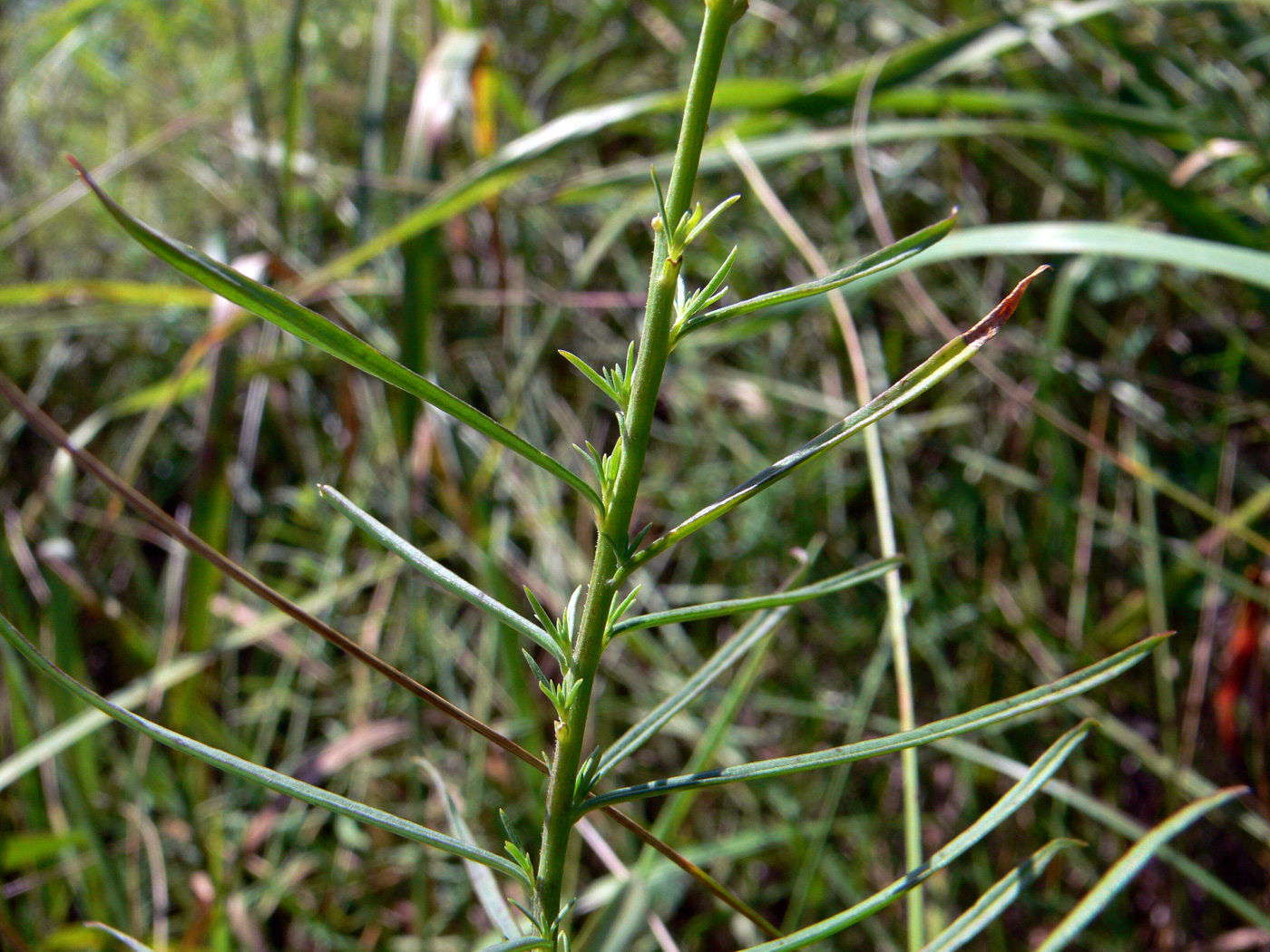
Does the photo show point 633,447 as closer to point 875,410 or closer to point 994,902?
point 875,410

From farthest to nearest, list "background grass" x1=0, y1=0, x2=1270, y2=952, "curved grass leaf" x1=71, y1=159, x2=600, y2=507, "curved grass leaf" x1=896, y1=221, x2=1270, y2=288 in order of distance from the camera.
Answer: "background grass" x1=0, y1=0, x2=1270, y2=952, "curved grass leaf" x1=896, y1=221, x2=1270, y2=288, "curved grass leaf" x1=71, y1=159, x2=600, y2=507

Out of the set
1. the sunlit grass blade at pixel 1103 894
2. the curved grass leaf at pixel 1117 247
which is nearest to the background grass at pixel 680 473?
the curved grass leaf at pixel 1117 247

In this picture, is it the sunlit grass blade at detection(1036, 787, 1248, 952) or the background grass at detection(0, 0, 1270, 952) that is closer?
the sunlit grass blade at detection(1036, 787, 1248, 952)

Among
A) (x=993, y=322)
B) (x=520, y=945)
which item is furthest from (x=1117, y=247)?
(x=520, y=945)

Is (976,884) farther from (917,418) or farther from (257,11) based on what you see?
(257,11)

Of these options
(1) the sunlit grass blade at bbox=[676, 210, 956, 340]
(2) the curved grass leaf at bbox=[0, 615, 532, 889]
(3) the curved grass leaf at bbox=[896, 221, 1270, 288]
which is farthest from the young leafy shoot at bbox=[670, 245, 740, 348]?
(3) the curved grass leaf at bbox=[896, 221, 1270, 288]

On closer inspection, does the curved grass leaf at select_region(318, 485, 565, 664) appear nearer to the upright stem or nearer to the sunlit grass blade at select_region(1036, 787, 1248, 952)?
→ the upright stem
